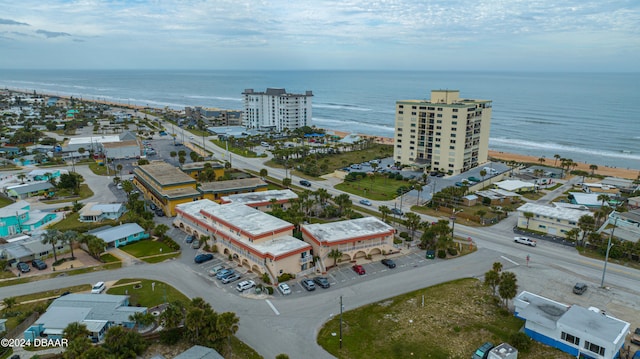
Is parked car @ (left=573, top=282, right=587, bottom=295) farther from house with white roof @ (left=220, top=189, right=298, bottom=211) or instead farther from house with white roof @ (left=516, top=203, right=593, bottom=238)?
house with white roof @ (left=220, top=189, right=298, bottom=211)

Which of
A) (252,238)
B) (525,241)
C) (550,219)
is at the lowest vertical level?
(525,241)

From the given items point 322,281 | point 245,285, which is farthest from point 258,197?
point 322,281

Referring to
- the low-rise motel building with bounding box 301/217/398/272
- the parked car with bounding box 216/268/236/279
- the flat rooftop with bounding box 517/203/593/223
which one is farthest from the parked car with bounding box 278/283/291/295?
the flat rooftop with bounding box 517/203/593/223

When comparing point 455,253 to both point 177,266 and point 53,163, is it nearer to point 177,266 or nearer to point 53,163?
point 177,266

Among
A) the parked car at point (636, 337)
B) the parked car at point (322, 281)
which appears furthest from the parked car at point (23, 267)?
the parked car at point (636, 337)

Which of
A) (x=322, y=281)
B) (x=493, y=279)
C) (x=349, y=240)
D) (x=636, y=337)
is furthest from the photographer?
(x=349, y=240)

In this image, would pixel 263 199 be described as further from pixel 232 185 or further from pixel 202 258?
pixel 202 258

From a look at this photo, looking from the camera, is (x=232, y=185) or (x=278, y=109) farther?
(x=278, y=109)
